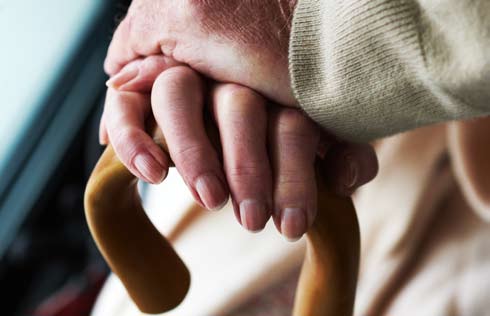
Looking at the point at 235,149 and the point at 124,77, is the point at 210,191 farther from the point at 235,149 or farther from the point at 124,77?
the point at 124,77

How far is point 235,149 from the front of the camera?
1.14 ft

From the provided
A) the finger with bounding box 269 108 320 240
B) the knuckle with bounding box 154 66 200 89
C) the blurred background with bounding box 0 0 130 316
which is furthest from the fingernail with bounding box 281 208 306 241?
the blurred background with bounding box 0 0 130 316

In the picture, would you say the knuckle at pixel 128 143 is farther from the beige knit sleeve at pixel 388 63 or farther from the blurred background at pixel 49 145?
the blurred background at pixel 49 145

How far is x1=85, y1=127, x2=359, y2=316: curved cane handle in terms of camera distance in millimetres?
372

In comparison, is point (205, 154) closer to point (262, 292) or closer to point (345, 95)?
point (345, 95)

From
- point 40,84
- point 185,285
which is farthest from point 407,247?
point 40,84

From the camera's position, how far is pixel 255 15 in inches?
15.2

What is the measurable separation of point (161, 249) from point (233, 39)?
155 millimetres

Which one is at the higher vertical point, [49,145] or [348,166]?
[348,166]

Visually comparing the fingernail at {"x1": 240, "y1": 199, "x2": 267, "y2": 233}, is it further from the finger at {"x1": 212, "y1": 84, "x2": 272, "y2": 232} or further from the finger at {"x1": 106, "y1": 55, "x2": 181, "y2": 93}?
the finger at {"x1": 106, "y1": 55, "x2": 181, "y2": 93}

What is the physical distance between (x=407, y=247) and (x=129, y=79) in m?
0.38

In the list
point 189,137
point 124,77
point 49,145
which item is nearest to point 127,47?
point 124,77

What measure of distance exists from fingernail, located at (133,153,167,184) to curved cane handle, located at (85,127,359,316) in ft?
0.06

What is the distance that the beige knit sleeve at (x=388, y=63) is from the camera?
31 centimetres
